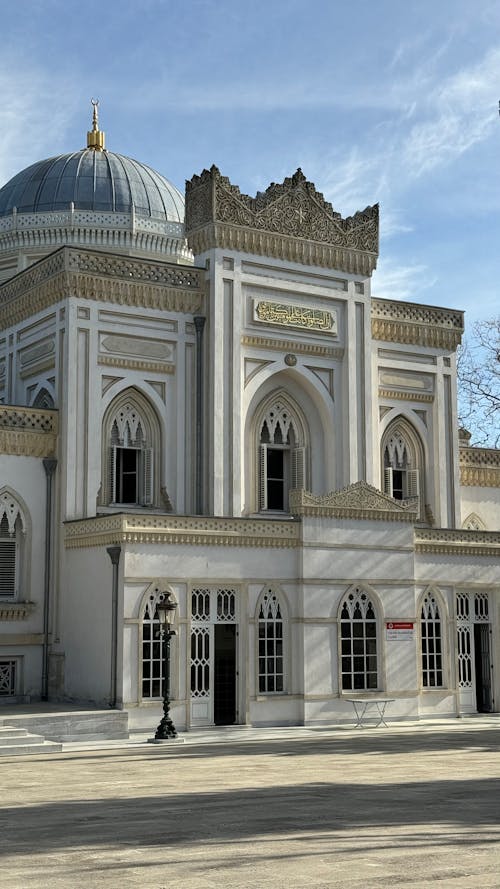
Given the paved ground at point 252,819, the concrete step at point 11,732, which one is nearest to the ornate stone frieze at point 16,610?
the concrete step at point 11,732

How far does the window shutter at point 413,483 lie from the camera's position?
88.5ft

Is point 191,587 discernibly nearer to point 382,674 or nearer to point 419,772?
point 382,674

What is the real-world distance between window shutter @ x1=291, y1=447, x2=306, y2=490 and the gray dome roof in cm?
924

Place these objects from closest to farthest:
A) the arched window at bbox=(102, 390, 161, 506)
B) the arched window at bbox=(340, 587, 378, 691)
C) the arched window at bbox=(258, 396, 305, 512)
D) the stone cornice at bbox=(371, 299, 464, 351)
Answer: the arched window at bbox=(340, 587, 378, 691) → the arched window at bbox=(102, 390, 161, 506) → the arched window at bbox=(258, 396, 305, 512) → the stone cornice at bbox=(371, 299, 464, 351)

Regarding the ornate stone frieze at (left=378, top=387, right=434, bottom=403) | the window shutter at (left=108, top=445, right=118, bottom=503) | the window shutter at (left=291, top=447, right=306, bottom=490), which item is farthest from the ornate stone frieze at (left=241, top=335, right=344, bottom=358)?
the window shutter at (left=108, top=445, right=118, bottom=503)

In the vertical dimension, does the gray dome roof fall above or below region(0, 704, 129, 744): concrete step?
above

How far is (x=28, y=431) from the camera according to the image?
2241cm

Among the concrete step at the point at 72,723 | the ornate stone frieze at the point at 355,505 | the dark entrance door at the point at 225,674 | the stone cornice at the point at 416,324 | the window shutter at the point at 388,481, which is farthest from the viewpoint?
the stone cornice at the point at 416,324

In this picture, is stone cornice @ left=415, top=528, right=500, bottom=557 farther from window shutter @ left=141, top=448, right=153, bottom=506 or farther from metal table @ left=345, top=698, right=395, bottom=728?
window shutter @ left=141, top=448, right=153, bottom=506

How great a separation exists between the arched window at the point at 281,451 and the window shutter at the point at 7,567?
5478 millimetres

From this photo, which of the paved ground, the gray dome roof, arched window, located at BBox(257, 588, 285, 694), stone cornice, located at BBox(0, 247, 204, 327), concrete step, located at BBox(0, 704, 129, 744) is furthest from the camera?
the gray dome roof

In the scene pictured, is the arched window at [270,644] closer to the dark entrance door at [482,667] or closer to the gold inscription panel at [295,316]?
the dark entrance door at [482,667]

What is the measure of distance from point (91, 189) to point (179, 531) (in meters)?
13.6

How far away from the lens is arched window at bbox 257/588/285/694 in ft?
70.4
